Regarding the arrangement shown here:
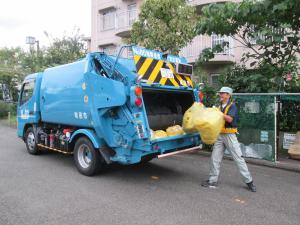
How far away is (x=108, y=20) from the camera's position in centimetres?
2402

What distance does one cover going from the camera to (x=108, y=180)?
6094 mm

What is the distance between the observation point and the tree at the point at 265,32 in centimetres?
820

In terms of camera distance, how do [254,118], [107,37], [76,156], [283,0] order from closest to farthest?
[76,156] → [283,0] → [254,118] → [107,37]

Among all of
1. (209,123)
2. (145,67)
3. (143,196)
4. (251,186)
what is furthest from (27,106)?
(251,186)

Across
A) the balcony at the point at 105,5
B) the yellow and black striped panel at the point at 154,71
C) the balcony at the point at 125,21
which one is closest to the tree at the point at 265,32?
the yellow and black striped panel at the point at 154,71

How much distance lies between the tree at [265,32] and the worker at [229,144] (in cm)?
349

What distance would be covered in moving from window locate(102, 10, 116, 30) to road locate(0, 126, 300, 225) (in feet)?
58.5

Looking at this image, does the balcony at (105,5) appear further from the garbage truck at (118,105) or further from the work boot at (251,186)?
the work boot at (251,186)

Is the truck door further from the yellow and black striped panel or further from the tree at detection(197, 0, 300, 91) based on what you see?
the tree at detection(197, 0, 300, 91)

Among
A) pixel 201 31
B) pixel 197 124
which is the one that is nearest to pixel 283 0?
pixel 201 31

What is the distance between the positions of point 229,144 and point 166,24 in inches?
263

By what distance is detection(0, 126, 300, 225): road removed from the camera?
427 centimetres

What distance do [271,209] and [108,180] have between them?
2968mm

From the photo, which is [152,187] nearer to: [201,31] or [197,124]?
[197,124]
